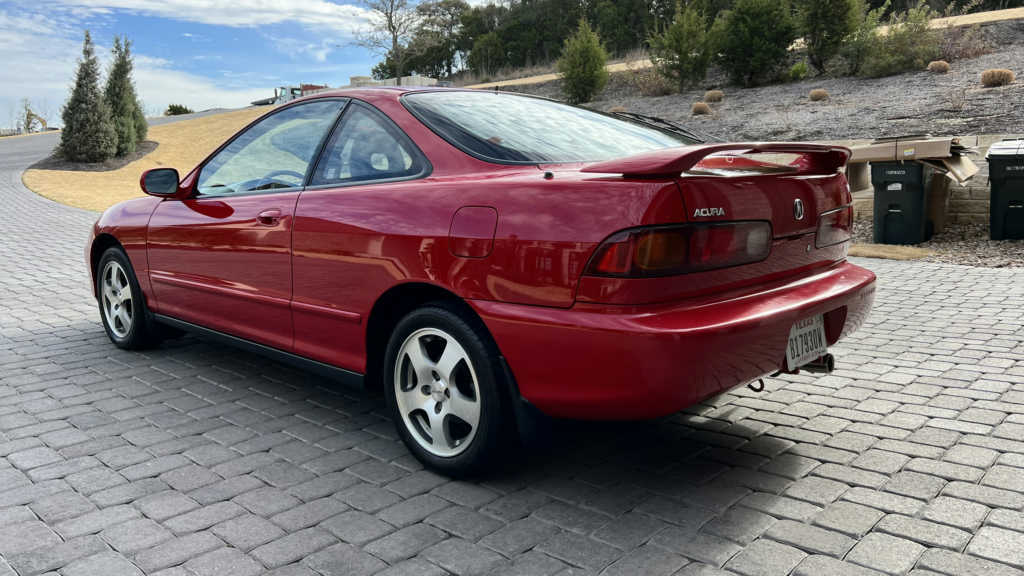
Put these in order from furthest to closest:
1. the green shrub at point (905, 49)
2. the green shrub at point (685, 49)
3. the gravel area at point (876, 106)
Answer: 1. the green shrub at point (685, 49)
2. the green shrub at point (905, 49)
3. the gravel area at point (876, 106)

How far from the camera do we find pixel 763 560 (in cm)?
237

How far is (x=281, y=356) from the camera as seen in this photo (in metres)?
3.73

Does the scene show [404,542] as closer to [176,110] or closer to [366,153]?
[366,153]

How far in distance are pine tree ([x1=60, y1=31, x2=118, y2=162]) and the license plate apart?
79.9ft

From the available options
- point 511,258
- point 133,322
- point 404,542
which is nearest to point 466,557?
point 404,542

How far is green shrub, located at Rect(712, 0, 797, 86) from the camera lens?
2345 centimetres

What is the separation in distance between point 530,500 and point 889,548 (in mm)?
1190

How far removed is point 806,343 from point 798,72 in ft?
74.8

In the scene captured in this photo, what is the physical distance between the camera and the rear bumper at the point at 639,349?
237 cm

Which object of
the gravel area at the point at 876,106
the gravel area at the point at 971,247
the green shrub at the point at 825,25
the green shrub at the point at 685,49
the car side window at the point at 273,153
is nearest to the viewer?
the car side window at the point at 273,153

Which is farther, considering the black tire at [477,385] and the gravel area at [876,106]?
the gravel area at [876,106]

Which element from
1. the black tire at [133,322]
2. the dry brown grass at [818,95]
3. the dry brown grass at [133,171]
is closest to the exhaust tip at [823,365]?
the black tire at [133,322]

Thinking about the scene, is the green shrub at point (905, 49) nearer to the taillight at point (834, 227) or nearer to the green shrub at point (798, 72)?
the green shrub at point (798, 72)

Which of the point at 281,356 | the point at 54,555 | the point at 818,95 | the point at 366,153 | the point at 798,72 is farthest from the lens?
the point at 798,72
